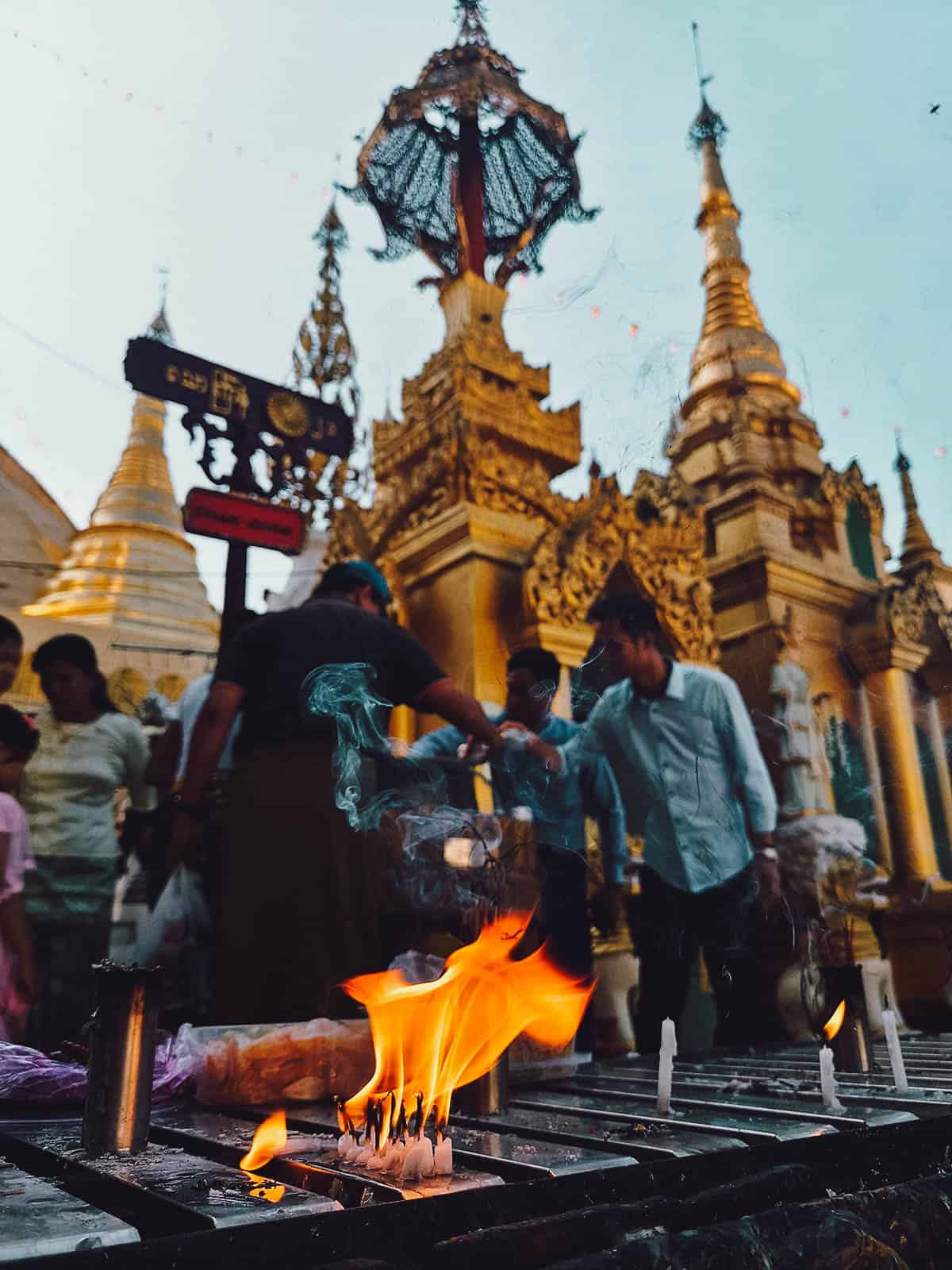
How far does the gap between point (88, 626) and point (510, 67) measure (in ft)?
21.1

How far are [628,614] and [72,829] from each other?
3.47m

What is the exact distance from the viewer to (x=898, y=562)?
9438 mm

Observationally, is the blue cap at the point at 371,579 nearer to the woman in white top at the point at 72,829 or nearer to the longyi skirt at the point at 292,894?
the longyi skirt at the point at 292,894

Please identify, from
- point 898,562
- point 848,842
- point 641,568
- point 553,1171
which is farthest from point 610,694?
point 898,562

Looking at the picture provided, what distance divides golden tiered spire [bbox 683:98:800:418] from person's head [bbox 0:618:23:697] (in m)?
7.91

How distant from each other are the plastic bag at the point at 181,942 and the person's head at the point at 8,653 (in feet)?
6.61

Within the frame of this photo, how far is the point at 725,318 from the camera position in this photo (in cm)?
1169

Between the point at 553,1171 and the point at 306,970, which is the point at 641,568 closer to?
the point at 306,970

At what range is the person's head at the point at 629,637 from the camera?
4.64 m

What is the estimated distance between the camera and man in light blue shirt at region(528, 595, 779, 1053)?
441 cm

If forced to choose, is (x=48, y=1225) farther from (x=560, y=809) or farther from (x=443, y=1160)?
(x=560, y=809)

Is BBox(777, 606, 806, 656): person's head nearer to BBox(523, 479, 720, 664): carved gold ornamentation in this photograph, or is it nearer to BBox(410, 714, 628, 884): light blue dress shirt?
BBox(523, 479, 720, 664): carved gold ornamentation

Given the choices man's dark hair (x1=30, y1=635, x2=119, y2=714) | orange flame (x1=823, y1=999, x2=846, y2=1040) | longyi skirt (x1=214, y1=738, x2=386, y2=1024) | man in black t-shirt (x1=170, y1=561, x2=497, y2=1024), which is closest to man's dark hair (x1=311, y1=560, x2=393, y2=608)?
man in black t-shirt (x1=170, y1=561, x2=497, y2=1024)

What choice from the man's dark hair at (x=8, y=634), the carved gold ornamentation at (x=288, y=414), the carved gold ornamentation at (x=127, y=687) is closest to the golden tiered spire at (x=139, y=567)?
the carved gold ornamentation at (x=127, y=687)
